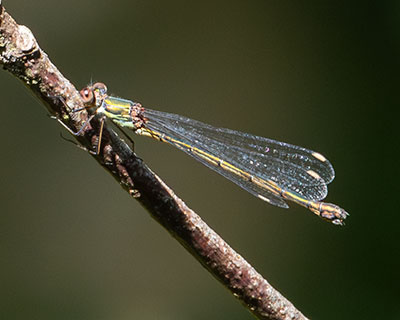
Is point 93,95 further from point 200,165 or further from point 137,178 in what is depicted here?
point 200,165

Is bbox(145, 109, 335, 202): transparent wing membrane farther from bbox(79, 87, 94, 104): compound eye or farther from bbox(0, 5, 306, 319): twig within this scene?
bbox(0, 5, 306, 319): twig

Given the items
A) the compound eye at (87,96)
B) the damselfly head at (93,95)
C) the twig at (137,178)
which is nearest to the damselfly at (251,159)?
the damselfly head at (93,95)

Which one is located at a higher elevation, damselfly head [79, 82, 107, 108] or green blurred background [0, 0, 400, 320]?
green blurred background [0, 0, 400, 320]

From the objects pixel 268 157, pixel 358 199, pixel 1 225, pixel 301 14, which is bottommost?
pixel 1 225

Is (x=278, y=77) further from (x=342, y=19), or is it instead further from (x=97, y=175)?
(x=97, y=175)

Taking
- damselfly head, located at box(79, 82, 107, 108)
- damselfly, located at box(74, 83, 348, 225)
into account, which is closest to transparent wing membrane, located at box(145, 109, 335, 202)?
damselfly, located at box(74, 83, 348, 225)

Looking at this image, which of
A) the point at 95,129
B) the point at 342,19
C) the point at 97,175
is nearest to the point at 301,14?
the point at 342,19

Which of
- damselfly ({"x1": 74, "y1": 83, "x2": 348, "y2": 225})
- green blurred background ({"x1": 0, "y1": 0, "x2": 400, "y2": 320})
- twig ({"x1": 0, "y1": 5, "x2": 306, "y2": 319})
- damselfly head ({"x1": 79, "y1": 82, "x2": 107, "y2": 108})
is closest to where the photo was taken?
twig ({"x1": 0, "y1": 5, "x2": 306, "y2": 319})
